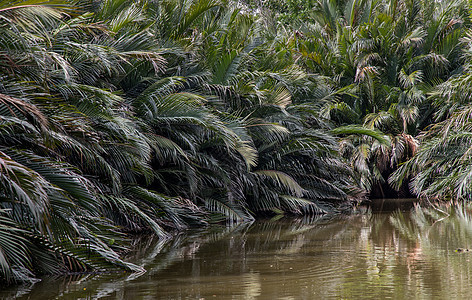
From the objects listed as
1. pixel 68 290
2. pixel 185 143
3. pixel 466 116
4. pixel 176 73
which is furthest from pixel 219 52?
pixel 68 290

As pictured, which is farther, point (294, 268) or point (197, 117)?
point (197, 117)

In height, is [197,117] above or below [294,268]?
above

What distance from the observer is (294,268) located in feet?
16.2

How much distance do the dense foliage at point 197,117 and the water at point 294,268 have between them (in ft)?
1.25

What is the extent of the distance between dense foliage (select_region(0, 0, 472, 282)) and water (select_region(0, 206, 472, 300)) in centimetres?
38

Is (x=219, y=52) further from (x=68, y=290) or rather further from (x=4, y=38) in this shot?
(x=68, y=290)

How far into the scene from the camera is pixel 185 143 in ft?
29.4

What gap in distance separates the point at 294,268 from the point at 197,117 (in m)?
3.89

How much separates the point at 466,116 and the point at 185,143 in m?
7.36

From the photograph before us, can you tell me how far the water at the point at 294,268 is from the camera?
3.96m

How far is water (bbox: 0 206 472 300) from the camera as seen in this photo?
13.0ft

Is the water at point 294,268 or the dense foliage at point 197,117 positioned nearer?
the water at point 294,268

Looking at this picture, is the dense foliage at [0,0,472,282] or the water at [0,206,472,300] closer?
the water at [0,206,472,300]

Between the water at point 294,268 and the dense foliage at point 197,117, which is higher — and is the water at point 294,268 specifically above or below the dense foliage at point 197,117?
below
